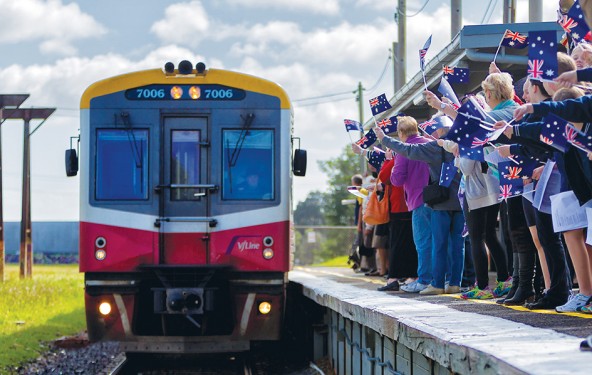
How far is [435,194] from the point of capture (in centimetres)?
828

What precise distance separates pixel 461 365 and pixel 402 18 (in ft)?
67.0

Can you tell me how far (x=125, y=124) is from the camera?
972cm

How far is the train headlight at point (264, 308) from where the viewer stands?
9.63m

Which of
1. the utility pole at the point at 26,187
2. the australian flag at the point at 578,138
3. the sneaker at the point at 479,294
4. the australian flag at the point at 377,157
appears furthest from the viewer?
the utility pole at the point at 26,187

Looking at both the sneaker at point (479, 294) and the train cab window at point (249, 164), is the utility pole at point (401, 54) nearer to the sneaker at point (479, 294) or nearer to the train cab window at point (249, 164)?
the train cab window at point (249, 164)

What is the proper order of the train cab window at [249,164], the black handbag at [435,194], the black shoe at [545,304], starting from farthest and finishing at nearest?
the train cab window at [249,164]
the black handbag at [435,194]
the black shoe at [545,304]

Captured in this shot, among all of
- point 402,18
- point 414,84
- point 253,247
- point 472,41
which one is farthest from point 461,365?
point 402,18

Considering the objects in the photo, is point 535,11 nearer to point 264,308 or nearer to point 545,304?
point 264,308

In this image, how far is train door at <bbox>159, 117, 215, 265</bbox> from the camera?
9.58 metres

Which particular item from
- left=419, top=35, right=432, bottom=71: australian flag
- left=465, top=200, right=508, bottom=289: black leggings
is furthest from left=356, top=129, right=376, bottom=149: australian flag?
left=465, top=200, right=508, bottom=289: black leggings

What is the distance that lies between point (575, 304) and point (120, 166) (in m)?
5.31

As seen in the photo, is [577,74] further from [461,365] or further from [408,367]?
[408,367]

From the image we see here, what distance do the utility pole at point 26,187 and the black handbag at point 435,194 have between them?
1645cm

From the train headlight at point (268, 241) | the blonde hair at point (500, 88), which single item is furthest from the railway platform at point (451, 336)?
the blonde hair at point (500, 88)
